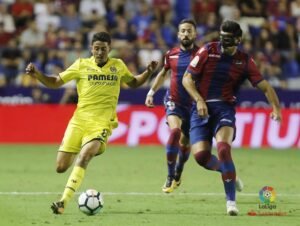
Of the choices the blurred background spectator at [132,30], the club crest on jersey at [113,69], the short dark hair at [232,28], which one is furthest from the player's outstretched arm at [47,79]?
the blurred background spectator at [132,30]

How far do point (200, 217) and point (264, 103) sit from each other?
11.8 meters

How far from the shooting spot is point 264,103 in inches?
842

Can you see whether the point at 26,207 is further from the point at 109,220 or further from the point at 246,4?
the point at 246,4

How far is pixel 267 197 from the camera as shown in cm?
1069

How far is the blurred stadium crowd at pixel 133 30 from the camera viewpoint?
2173 centimetres

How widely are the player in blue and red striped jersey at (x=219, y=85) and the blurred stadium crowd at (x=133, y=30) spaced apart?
35.8 ft

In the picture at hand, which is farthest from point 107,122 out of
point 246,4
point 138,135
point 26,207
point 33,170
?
point 246,4

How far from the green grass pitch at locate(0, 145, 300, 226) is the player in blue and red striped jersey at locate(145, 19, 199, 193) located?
0.38 meters

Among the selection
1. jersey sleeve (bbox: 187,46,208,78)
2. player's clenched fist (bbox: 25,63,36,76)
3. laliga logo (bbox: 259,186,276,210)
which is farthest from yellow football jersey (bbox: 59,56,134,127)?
laliga logo (bbox: 259,186,276,210)

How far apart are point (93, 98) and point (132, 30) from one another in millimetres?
12493

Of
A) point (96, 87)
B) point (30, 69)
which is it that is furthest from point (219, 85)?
point (30, 69)

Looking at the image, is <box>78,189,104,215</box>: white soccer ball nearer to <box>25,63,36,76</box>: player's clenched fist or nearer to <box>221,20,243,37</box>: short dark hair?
<box>25,63,36,76</box>: player's clenched fist

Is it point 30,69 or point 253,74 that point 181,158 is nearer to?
point 253,74

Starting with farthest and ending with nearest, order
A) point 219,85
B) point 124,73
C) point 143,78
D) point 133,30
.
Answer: point 133,30
point 143,78
point 124,73
point 219,85
